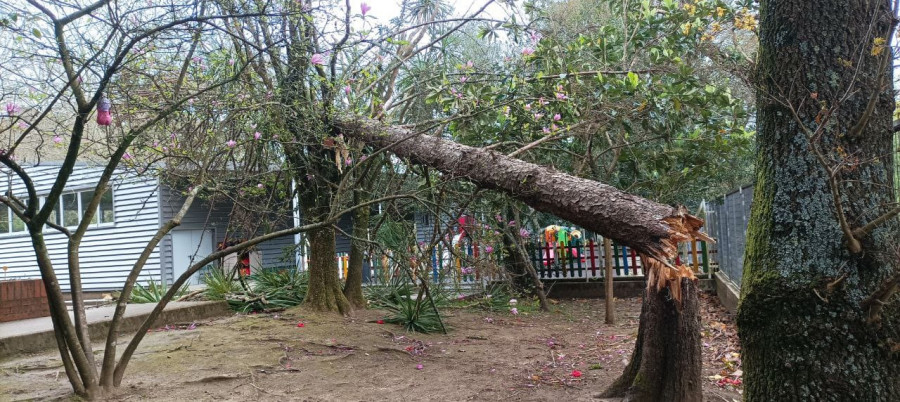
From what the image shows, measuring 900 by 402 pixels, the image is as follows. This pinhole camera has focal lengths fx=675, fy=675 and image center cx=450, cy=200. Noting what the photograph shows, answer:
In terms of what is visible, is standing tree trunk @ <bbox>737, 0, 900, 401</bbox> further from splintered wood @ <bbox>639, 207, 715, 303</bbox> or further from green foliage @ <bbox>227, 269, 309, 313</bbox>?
green foliage @ <bbox>227, 269, 309, 313</bbox>

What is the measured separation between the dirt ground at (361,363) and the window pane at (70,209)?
12.2 meters

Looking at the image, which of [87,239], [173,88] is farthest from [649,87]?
[87,239]

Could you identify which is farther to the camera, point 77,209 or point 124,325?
point 77,209

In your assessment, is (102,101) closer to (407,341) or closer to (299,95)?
(299,95)

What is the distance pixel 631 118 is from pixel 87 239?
15.7m

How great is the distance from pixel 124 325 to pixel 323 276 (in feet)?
7.65

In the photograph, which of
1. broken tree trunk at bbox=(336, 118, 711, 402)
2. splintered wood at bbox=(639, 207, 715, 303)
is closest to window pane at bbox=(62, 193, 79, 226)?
broken tree trunk at bbox=(336, 118, 711, 402)

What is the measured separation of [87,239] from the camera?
1792cm

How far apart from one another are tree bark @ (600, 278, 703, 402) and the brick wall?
675cm

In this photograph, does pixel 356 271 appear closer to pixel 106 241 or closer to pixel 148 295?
pixel 148 295

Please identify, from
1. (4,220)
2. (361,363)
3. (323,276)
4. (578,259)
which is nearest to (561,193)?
(361,363)

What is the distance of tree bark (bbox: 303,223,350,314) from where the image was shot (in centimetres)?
855

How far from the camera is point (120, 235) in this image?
56.7ft

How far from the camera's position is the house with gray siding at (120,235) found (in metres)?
16.6
